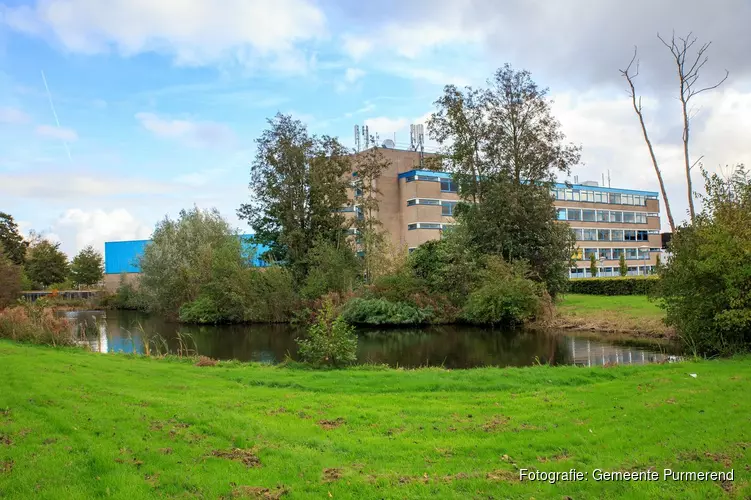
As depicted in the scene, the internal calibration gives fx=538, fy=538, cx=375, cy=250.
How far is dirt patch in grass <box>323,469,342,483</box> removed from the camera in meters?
5.30

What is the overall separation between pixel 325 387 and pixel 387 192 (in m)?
54.8

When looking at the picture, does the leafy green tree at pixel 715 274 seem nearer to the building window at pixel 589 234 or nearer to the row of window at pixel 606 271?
the row of window at pixel 606 271

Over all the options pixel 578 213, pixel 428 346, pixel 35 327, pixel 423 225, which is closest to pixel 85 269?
pixel 423 225

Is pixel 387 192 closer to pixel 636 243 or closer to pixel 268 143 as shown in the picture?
pixel 268 143

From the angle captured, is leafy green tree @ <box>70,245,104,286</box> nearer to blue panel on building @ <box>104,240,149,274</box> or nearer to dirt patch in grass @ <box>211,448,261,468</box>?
blue panel on building @ <box>104,240,149,274</box>

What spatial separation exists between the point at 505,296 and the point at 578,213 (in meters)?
52.1

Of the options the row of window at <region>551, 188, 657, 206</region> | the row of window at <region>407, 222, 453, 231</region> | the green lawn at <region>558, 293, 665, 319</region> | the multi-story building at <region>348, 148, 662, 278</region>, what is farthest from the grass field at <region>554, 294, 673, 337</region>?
the row of window at <region>551, 188, 657, 206</region>

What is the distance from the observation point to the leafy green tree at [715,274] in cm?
1417

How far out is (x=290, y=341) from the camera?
94.2 feet

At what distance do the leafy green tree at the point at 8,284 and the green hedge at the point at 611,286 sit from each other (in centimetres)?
4014

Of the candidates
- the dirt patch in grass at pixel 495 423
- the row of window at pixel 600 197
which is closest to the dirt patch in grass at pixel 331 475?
the dirt patch in grass at pixel 495 423

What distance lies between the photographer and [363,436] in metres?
7.06

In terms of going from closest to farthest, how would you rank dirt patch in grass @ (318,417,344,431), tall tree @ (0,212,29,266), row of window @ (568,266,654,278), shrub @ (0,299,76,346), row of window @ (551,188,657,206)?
1. dirt patch in grass @ (318,417,344,431)
2. shrub @ (0,299,76,346)
3. tall tree @ (0,212,29,266)
4. row of window @ (568,266,654,278)
5. row of window @ (551,188,657,206)

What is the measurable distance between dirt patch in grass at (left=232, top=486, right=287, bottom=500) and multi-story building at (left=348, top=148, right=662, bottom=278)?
1958 inches
